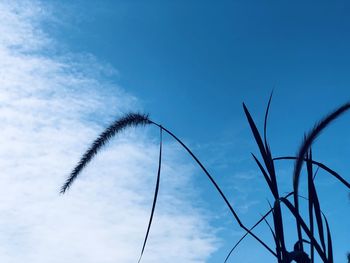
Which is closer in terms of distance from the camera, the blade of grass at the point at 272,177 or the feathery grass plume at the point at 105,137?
the blade of grass at the point at 272,177

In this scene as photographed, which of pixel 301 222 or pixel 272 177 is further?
pixel 272 177

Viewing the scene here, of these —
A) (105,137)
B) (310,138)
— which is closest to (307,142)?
(310,138)

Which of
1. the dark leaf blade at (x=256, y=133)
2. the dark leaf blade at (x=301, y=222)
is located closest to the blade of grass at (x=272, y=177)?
the dark leaf blade at (x=256, y=133)

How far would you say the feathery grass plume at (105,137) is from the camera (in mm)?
4844

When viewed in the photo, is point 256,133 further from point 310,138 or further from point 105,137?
point 105,137

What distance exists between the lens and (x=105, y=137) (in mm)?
5176

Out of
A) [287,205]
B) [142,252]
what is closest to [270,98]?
→ [287,205]

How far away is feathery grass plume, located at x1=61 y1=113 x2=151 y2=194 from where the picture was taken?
15.9 feet

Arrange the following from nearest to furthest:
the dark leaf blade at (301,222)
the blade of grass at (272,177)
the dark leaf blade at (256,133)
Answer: the dark leaf blade at (301,222) → the blade of grass at (272,177) → the dark leaf blade at (256,133)

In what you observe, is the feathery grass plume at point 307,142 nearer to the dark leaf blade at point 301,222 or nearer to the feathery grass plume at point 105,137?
the dark leaf blade at point 301,222

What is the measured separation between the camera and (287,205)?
320 centimetres

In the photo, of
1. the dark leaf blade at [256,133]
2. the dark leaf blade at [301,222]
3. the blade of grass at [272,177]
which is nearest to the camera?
the dark leaf blade at [301,222]

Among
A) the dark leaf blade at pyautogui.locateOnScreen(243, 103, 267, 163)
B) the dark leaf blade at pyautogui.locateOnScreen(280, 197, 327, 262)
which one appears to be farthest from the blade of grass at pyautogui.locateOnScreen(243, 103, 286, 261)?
the dark leaf blade at pyautogui.locateOnScreen(280, 197, 327, 262)

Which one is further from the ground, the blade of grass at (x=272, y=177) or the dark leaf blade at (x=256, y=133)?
the dark leaf blade at (x=256, y=133)
